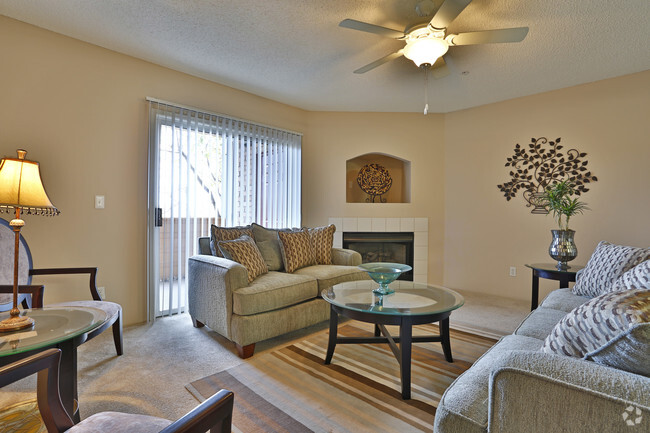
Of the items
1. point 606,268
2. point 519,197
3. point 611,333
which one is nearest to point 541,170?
point 519,197

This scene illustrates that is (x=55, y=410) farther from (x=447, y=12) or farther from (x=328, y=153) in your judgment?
(x=328, y=153)

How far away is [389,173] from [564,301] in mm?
3228

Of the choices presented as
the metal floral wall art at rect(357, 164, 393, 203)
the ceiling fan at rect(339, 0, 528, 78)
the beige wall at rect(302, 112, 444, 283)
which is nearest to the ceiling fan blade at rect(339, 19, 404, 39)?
the ceiling fan at rect(339, 0, 528, 78)

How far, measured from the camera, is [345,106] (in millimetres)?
4406

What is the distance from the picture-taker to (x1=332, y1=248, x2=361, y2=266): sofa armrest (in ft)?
11.7

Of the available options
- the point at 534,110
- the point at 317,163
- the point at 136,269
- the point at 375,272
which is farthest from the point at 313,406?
the point at 534,110

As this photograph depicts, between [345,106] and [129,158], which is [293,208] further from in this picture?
[129,158]

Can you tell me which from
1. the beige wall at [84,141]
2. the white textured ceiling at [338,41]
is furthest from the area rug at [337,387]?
the white textured ceiling at [338,41]

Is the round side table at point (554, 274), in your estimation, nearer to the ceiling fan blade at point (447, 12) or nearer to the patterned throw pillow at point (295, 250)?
the patterned throw pillow at point (295, 250)

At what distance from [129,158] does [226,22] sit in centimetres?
150

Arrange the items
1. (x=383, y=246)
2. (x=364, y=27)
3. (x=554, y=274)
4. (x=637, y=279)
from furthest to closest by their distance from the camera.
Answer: (x=383, y=246)
(x=554, y=274)
(x=364, y=27)
(x=637, y=279)

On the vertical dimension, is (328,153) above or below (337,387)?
above

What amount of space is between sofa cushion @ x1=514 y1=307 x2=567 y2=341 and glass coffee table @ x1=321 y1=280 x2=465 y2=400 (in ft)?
1.22

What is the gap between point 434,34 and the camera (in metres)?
2.24
